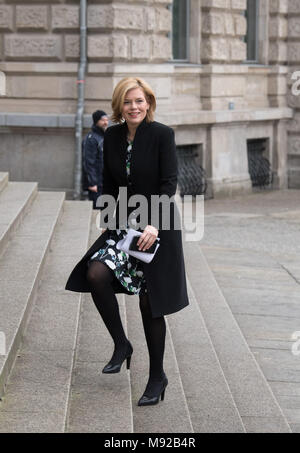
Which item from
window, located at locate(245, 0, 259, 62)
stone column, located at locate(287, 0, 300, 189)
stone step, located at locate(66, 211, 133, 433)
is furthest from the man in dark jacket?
stone column, located at locate(287, 0, 300, 189)

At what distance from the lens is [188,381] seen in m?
6.27

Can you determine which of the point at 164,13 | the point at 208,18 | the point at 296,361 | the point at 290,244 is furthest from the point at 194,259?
the point at 208,18

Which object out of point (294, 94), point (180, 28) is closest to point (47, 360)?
point (180, 28)

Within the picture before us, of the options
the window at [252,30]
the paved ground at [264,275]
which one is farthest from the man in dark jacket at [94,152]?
the window at [252,30]

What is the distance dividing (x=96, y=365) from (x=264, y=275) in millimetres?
4701

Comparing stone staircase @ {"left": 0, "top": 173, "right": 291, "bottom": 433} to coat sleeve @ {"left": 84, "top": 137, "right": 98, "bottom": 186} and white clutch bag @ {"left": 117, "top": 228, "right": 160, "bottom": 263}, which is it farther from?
coat sleeve @ {"left": 84, "top": 137, "right": 98, "bottom": 186}

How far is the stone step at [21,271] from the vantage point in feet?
19.5

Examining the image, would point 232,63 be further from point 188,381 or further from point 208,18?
point 188,381

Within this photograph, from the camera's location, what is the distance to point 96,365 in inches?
242

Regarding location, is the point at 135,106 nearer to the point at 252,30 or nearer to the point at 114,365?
the point at 114,365

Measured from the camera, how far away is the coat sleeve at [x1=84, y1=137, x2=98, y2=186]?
1250 cm

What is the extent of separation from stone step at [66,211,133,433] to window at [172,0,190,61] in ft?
38.0

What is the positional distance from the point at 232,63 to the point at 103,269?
537 inches

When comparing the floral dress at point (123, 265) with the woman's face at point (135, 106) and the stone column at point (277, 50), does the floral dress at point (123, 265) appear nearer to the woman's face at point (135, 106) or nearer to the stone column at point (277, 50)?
the woman's face at point (135, 106)
